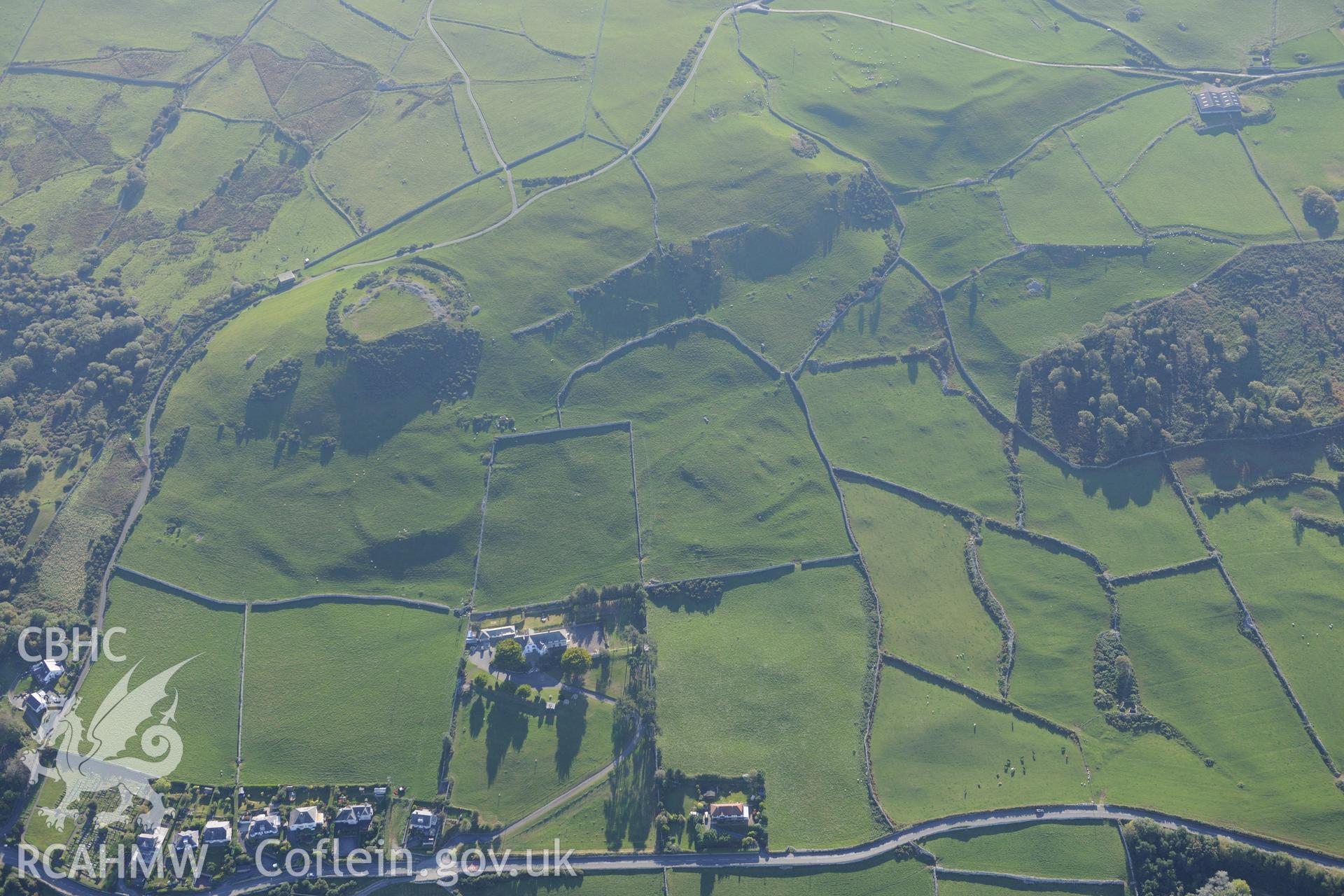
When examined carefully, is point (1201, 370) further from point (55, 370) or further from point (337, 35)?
point (55, 370)

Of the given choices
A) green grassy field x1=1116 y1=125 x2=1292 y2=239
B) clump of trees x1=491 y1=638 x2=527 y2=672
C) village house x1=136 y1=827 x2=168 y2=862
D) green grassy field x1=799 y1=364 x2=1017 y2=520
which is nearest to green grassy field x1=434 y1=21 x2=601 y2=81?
green grassy field x1=799 y1=364 x2=1017 y2=520

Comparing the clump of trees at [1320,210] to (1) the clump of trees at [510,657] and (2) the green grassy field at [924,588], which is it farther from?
(1) the clump of trees at [510,657]

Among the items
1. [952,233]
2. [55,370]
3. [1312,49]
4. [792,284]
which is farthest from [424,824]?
[1312,49]

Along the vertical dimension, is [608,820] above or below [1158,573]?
below

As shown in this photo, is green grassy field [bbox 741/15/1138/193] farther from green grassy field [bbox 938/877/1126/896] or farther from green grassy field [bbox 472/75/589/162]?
green grassy field [bbox 938/877/1126/896]

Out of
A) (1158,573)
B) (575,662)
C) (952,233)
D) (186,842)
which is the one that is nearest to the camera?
(186,842)

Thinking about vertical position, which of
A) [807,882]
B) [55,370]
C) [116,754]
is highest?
[55,370]

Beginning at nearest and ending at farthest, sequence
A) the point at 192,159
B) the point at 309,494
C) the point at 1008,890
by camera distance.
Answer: the point at 1008,890
the point at 309,494
the point at 192,159
